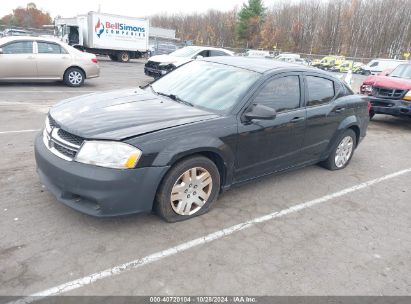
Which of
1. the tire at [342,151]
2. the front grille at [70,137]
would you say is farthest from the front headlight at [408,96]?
the front grille at [70,137]

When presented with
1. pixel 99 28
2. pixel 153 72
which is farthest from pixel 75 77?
pixel 99 28

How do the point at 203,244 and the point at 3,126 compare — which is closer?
the point at 203,244

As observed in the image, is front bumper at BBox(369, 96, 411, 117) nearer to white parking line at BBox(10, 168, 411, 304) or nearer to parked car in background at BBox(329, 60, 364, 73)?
white parking line at BBox(10, 168, 411, 304)

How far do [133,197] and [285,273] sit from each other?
1.47 m

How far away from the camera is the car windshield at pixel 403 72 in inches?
373

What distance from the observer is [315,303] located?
272 centimetres

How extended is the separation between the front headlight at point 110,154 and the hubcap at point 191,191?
554mm

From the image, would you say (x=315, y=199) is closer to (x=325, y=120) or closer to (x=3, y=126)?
(x=325, y=120)

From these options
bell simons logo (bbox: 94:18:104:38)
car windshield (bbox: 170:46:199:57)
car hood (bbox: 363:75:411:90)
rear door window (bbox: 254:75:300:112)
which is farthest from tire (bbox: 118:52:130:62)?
rear door window (bbox: 254:75:300:112)

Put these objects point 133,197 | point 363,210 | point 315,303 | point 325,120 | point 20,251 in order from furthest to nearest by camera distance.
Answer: point 325,120 → point 363,210 → point 133,197 → point 20,251 → point 315,303

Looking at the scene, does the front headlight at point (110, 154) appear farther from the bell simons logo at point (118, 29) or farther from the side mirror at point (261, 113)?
the bell simons logo at point (118, 29)

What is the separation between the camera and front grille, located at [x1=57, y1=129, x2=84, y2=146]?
3.21 metres

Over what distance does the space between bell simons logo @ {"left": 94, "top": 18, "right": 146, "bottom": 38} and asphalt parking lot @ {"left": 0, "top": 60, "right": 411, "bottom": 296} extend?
71.6ft

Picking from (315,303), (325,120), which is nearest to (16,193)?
(315,303)
